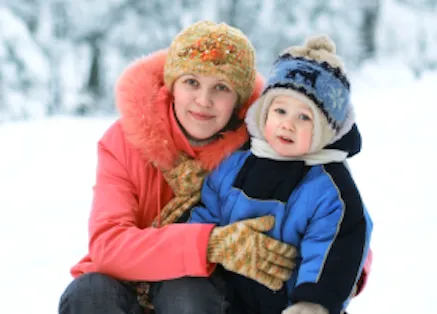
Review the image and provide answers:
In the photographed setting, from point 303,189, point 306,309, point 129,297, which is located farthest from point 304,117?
point 129,297

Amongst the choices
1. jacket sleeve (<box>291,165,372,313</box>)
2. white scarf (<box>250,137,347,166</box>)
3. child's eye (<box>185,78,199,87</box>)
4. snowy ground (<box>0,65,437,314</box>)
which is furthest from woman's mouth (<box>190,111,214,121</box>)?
snowy ground (<box>0,65,437,314</box>)

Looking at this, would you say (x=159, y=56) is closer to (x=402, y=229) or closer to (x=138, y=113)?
(x=138, y=113)

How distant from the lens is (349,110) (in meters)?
1.91

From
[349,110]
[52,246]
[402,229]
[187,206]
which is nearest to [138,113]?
[187,206]

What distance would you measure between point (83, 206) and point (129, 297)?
8.25 ft

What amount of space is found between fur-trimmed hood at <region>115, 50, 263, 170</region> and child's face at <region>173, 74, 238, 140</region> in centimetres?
5

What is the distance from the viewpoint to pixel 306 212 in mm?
1779

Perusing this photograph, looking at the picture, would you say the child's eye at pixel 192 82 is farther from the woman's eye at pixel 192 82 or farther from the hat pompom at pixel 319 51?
the hat pompom at pixel 319 51

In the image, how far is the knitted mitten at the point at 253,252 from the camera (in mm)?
1784

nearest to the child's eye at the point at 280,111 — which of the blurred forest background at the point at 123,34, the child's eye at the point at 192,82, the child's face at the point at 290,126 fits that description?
the child's face at the point at 290,126

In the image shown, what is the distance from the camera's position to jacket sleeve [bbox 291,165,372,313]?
66.2 inches

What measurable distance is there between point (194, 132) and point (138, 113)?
0.21 m

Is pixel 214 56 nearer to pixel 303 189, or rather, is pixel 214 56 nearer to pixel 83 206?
pixel 303 189

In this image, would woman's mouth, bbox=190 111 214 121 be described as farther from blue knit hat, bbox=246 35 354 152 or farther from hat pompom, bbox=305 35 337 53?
hat pompom, bbox=305 35 337 53
